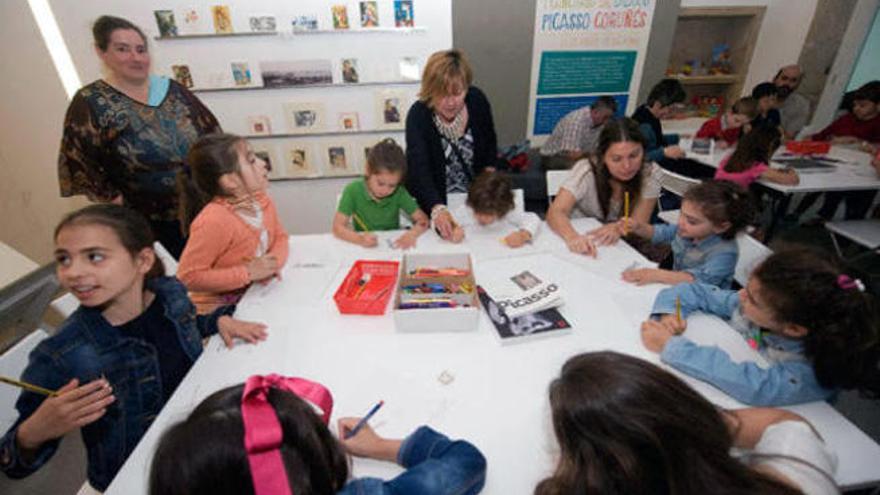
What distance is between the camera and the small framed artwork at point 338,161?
3.18 metres

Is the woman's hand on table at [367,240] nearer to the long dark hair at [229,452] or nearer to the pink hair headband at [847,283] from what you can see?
the long dark hair at [229,452]

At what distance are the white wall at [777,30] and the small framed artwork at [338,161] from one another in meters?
3.38

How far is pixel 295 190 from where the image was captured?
3.34 meters

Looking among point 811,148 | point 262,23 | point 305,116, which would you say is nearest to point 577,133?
point 811,148

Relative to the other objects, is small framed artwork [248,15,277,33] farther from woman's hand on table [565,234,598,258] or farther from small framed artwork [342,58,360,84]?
woman's hand on table [565,234,598,258]

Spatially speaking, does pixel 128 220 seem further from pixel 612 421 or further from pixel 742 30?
pixel 742 30

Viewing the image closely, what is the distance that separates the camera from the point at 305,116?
3.04 m

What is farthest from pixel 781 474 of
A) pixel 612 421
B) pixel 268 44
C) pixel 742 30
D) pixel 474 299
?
pixel 742 30

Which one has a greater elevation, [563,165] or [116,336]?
[116,336]

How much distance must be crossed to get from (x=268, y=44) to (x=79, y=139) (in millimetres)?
1494

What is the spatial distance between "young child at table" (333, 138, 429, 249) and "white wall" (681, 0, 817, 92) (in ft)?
11.8

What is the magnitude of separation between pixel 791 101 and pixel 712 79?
2.35 ft

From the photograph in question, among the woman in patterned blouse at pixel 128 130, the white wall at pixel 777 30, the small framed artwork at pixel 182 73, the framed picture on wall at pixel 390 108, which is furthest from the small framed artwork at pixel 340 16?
the white wall at pixel 777 30

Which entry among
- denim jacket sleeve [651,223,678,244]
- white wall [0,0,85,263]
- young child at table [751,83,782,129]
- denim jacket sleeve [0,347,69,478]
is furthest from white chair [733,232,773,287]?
white wall [0,0,85,263]
